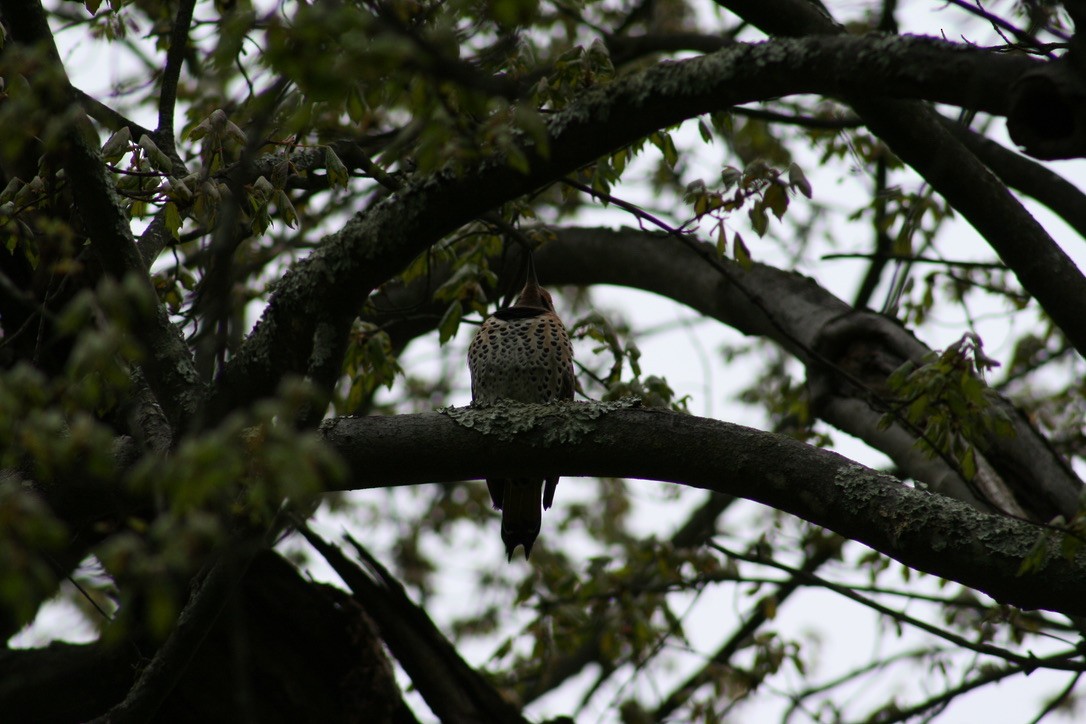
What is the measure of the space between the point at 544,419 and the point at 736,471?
23.9 inches

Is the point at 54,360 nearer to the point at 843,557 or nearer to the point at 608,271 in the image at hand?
the point at 608,271

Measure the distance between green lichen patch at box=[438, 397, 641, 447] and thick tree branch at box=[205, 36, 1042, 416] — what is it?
483 mm

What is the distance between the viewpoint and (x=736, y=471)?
10.0 ft

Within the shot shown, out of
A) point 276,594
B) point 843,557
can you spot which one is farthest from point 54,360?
point 843,557

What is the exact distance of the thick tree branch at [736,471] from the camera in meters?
2.84

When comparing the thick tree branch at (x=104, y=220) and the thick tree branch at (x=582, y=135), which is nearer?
the thick tree branch at (x=582, y=135)

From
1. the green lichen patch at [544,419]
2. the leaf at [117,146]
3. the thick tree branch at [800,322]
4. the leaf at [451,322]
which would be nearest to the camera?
the green lichen patch at [544,419]

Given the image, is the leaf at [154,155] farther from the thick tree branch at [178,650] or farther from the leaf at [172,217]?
the thick tree branch at [178,650]

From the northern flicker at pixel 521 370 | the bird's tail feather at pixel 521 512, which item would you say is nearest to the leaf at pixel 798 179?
the northern flicker at pixel 521 370

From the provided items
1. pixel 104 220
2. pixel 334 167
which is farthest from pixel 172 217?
pixel 334 167

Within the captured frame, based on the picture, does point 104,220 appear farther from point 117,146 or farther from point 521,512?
point 521,512

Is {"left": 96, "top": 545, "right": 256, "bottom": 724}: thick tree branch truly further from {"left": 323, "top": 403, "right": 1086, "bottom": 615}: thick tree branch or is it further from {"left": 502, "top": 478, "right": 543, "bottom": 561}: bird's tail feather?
{"left": 502, "top": 478, "right": 543, "bottom": 561}: bird's tail feather

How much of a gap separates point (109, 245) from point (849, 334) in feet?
10.7

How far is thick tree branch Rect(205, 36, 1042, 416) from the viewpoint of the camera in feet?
7.79
